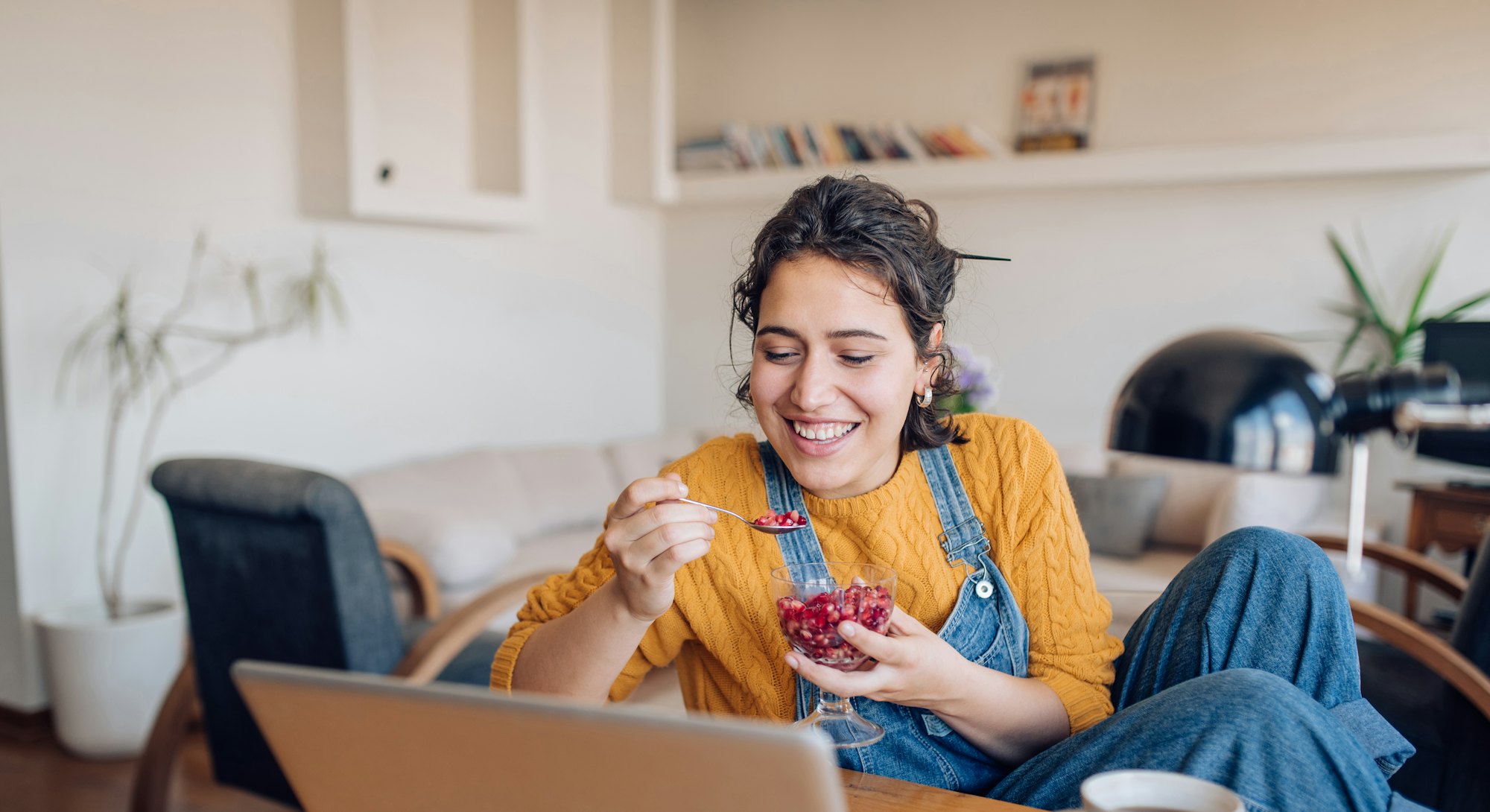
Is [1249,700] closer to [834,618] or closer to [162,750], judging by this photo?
[834,618]

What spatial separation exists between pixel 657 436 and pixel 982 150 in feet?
6.11

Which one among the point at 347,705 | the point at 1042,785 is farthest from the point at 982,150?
the point at 347,705

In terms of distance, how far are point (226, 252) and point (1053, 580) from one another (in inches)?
119

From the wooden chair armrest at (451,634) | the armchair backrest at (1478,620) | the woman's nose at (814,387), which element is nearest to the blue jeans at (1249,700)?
the woman's nose at (814,387)

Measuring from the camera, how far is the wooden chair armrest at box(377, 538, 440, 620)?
278 centimetres

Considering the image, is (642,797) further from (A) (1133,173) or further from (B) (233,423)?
(A) (1133,173)

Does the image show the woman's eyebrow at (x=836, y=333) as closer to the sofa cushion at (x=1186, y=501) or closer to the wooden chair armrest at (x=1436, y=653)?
the wooden chair armrest at (x=1436, y=653)

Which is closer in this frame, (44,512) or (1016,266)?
(44,512)

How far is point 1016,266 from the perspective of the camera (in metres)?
4.70

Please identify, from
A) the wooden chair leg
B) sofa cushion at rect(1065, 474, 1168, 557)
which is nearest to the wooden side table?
sofa cushion at rect(1065, 474, 1168, 557)

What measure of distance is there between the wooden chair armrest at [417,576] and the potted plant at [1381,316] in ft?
10.7

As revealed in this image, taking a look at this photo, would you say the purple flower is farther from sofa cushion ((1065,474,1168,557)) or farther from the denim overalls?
the denim overalls

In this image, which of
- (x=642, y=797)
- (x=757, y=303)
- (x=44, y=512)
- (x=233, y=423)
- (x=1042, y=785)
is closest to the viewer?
(x=642, y=797)

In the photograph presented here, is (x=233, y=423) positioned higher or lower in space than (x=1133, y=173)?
lower
